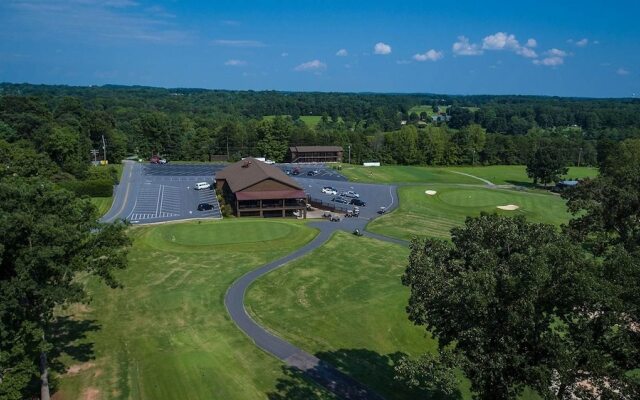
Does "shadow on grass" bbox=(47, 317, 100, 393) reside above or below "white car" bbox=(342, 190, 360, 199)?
below

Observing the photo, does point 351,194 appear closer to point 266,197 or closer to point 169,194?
point 266,197

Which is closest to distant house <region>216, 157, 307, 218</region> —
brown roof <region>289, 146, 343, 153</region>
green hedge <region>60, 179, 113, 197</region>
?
green hedge <region>60, 179, 113, 197</region>

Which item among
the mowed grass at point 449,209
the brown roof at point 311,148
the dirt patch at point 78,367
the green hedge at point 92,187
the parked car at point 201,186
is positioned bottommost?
the dirt patch at point 78,367

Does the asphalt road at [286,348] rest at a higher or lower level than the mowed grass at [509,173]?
lower

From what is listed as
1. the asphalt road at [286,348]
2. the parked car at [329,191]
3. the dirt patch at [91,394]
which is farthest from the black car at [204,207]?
the dirt patch at [91,394]

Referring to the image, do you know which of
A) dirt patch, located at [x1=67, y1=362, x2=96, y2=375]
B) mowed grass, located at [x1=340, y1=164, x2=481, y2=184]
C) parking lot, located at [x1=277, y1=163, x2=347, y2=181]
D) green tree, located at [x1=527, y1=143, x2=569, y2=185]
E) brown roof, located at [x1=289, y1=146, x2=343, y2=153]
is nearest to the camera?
dirt patch, located at [x1=67, y1=362, x2=96, y2=375]

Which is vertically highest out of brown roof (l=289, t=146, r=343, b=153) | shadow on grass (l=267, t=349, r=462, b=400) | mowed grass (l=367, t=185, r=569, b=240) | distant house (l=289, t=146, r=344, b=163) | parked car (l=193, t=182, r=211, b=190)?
brown roof (l=289, t=146, r=343, b=153)

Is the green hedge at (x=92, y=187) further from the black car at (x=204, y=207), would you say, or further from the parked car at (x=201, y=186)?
the black car at (x=204, y=207)

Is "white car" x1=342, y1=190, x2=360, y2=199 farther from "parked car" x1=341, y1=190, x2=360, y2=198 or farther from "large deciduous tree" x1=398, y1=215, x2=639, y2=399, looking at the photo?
"large deciduous tree" x1=398, y1=215, x2=639, y2=399
